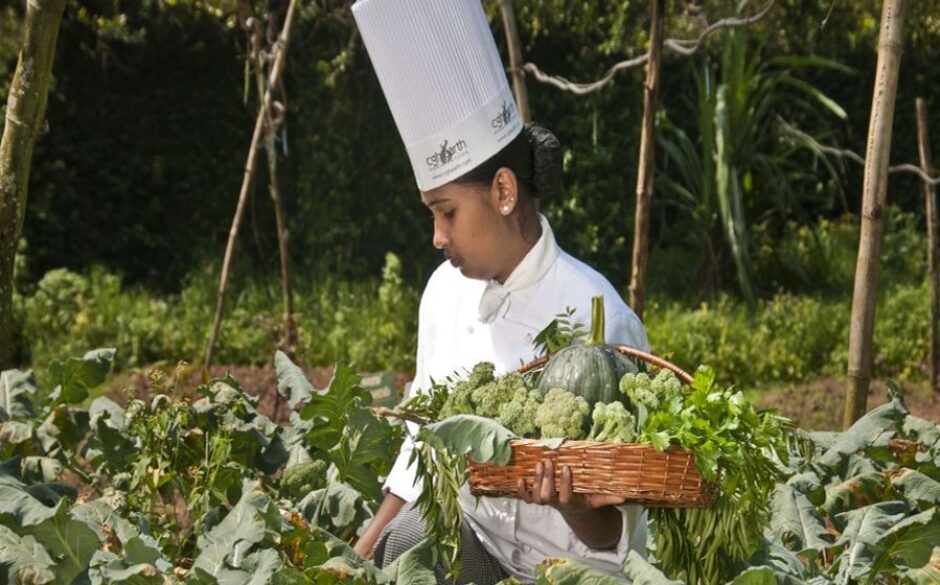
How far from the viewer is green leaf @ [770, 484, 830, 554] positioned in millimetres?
4453

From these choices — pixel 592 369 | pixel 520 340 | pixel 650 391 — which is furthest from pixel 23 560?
pixel 650 391

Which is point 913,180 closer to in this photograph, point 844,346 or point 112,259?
point 844,346

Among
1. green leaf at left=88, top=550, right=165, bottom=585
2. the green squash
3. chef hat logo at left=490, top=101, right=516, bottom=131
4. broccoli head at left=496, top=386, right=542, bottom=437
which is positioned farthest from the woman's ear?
green leaf at left=88, top=550, right=165, bottom=585

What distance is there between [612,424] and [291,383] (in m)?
2.03

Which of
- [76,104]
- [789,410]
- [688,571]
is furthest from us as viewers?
[76,104]

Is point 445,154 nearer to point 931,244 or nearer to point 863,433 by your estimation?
point 863,433

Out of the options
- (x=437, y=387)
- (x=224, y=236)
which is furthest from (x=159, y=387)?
(x=224, y=236)

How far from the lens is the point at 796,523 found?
4.52 metres

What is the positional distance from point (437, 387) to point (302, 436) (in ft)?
4.96

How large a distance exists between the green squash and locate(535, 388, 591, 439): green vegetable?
0.18ft

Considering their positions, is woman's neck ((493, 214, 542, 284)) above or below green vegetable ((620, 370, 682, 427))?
above

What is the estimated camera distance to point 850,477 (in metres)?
5.04

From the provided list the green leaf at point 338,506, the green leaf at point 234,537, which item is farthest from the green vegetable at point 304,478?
the green leaf at point 234,537

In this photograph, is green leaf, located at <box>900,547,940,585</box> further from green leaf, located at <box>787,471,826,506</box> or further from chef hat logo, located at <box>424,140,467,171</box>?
chef hat logo, located at <box>424,140,467,171</box>
